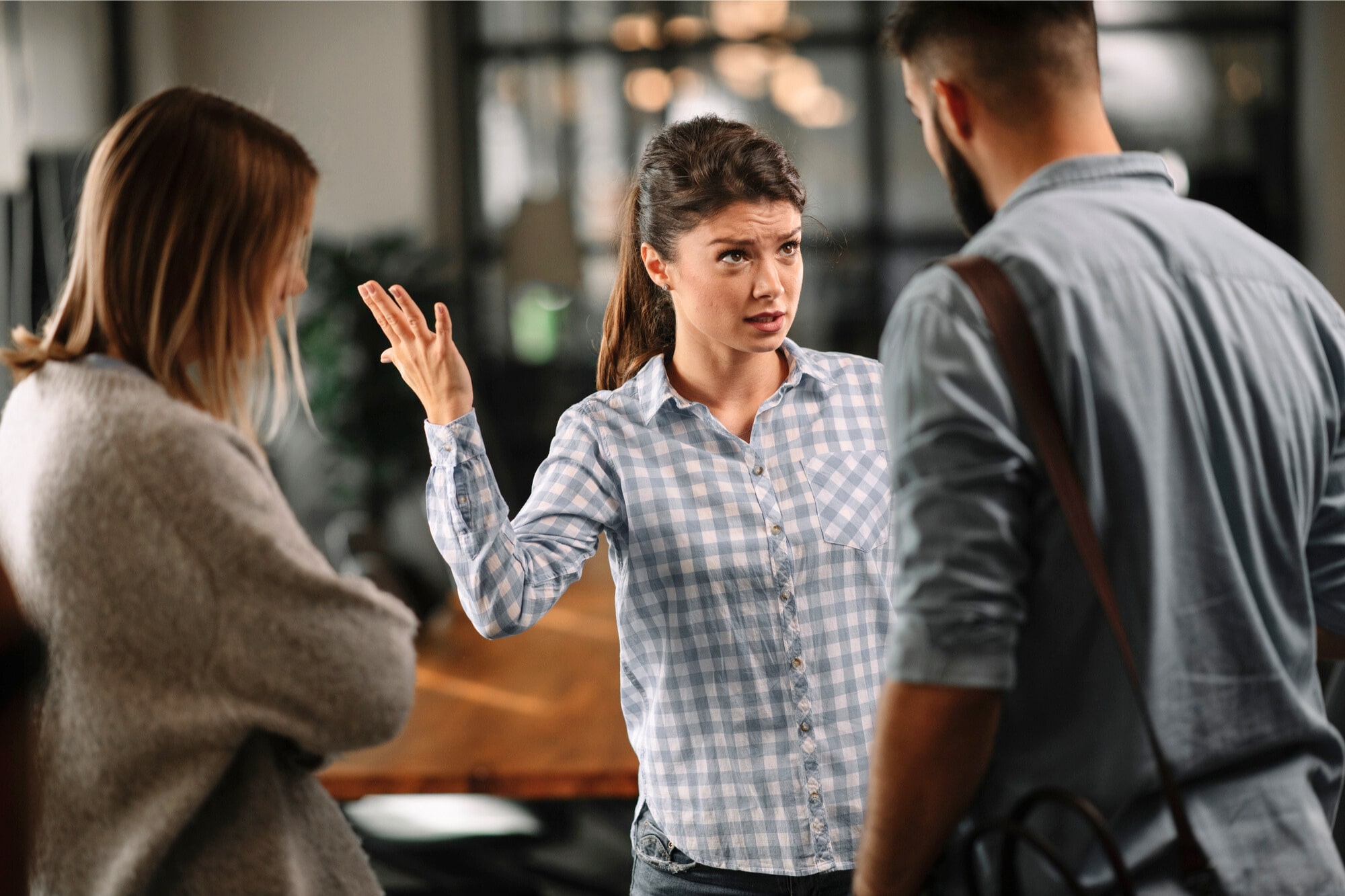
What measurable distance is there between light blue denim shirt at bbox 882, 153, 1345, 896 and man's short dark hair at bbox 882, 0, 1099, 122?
0.24 ft

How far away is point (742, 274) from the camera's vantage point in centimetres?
134

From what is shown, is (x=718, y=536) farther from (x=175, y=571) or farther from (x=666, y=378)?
(x=175, y=571)

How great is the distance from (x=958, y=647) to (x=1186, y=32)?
20.3ft

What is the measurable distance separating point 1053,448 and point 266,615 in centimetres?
61

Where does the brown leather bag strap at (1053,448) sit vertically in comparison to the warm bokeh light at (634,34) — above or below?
below

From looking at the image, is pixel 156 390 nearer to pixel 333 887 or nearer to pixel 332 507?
→ pixel 333 887

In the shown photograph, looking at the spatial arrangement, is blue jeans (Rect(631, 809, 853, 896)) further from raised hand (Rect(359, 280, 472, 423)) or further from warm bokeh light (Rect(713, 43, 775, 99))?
warm bokeh light (Rect(713, 43, 775, 99))

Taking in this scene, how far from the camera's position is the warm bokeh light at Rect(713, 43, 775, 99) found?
607 cm

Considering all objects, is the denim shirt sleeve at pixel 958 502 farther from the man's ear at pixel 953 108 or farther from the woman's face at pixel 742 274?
the woman's face at pixel 742 274

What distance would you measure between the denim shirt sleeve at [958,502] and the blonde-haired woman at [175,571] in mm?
429

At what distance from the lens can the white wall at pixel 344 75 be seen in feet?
18.9

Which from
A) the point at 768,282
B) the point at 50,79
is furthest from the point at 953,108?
the point at 50,79

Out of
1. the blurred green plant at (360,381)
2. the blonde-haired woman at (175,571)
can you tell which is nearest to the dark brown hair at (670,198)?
the blonde-haired woman at (175,571)

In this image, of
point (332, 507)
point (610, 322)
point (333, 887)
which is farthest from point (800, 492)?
point (332, 507)
